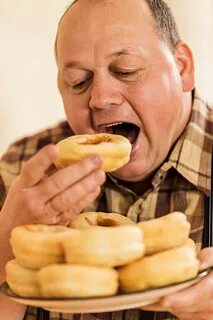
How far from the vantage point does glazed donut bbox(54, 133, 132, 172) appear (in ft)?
2.72

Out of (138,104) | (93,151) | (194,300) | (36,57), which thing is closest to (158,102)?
(138,104)

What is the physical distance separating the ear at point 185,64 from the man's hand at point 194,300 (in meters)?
0.55

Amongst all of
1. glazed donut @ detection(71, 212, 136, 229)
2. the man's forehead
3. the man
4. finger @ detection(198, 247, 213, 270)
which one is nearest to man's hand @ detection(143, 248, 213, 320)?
finger @ detection(198, 247, 213, 270)

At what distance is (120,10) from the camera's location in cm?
118

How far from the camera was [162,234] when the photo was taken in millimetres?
702

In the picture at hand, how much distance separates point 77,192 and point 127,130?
19.6 inches

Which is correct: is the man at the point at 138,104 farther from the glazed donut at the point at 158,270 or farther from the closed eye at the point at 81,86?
the glazed donut at the point at 158,270

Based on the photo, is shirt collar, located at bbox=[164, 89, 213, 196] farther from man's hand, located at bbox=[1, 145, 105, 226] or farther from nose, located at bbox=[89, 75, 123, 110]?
man's hand, located at bbox=[1, 145, 105, 226]

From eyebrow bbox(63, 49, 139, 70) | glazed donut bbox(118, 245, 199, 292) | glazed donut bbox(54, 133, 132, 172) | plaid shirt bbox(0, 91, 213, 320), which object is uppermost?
eyebrow bbox(63, 49, 139, 70)

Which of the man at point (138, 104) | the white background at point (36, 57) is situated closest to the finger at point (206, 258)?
the man at point (138, 104)

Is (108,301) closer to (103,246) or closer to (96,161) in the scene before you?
(103,246)

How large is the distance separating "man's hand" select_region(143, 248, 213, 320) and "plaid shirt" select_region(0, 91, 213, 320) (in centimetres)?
33

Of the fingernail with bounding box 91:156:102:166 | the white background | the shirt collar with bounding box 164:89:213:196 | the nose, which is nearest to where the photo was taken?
the fingernail with bounding box 91:156:102:166

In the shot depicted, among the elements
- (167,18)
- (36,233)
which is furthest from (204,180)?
(36,233)
